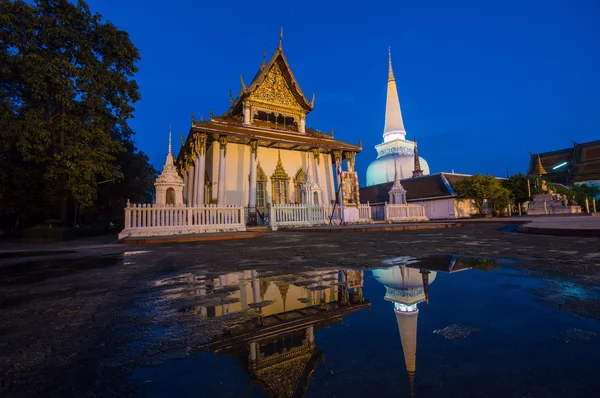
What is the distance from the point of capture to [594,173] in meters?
32.1

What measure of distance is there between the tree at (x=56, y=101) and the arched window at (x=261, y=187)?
24.8 ft

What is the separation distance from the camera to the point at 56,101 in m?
12.1

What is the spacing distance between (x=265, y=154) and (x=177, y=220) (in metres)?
9.09

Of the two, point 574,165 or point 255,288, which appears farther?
point 574,165

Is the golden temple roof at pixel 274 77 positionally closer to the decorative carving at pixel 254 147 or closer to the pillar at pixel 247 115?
the pillar at pixel 247 115

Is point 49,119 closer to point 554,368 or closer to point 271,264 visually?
point 271,264

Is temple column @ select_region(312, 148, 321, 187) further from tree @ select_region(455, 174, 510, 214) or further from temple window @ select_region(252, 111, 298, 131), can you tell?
tree @ select_region(455, 174, 510, 214)

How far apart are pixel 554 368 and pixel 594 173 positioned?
146ft

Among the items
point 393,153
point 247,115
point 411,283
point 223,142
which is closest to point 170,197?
point 223,142

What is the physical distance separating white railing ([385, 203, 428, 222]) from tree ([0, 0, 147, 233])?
15.1m

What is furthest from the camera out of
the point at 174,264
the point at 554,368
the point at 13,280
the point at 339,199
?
the point at 339,199

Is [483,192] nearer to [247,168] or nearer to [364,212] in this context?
[364,212]

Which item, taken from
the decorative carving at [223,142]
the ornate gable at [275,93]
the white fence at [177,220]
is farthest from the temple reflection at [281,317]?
the ornate gable at [275,93]

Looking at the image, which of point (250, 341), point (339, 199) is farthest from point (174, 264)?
point (339, 199)
